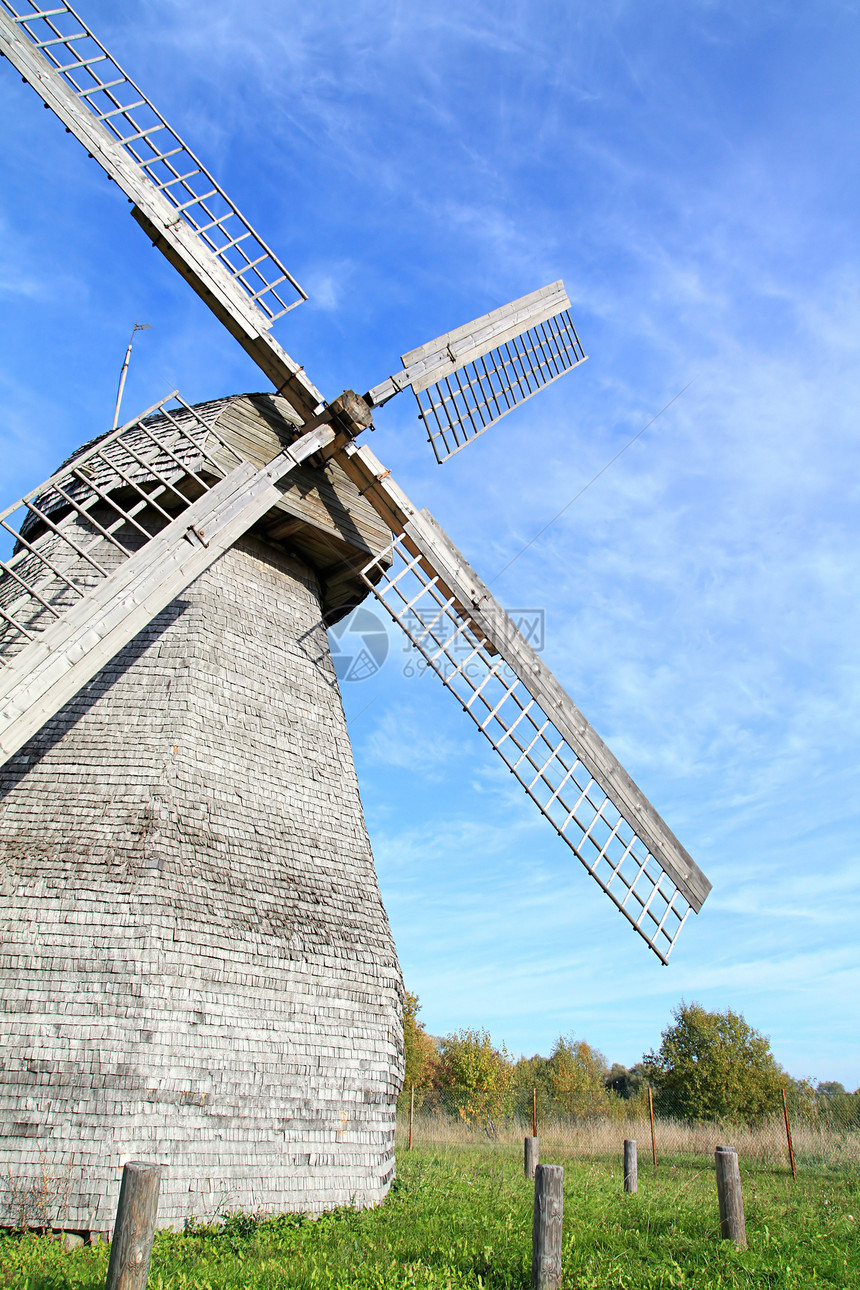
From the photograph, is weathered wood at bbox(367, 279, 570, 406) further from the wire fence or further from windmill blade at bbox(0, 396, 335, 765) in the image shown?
the wire fence

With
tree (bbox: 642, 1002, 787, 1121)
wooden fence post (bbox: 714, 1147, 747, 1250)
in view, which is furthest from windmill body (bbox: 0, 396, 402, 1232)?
tree (bbox: 642, 1002, 787, 1121)

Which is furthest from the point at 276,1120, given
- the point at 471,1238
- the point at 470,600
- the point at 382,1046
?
the point at 470,600

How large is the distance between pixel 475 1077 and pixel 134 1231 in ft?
92.8

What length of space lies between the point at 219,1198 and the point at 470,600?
6051mm

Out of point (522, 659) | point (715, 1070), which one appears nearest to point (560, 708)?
point (522, 659)

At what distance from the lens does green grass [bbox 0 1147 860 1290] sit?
458cm

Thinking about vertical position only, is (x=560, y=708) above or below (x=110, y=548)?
below

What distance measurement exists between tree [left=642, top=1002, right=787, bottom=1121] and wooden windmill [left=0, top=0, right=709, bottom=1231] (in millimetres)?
22629

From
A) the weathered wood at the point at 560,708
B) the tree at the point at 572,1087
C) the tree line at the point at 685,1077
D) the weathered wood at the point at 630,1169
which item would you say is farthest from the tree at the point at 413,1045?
the weathered wood at the point at 560,708

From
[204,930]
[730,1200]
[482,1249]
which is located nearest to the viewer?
[482,1249]

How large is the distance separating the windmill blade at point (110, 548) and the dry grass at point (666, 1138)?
12965 mm

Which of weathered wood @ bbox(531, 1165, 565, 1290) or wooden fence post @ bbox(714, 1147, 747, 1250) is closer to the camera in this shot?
weathered wood @ bbox(531, 1165, 565, 1290)

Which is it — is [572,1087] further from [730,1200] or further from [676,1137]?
[730,1200]

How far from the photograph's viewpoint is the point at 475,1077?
28312 mm
